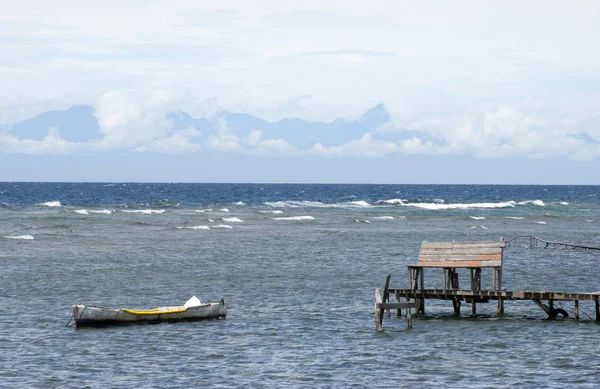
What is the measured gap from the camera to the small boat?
95.1 feet

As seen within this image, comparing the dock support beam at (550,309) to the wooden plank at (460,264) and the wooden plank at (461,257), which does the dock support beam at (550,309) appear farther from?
the wooden plank at (461,257)

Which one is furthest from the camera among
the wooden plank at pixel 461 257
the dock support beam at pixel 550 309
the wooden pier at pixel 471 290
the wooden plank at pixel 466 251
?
the wooden plank at pixel 466 251

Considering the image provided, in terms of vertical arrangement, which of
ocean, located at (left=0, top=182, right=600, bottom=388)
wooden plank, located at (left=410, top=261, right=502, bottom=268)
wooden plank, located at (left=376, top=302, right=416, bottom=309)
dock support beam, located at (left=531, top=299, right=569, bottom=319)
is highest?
wooden plank, located at (left=410, top=261, right=502, bottom=268)

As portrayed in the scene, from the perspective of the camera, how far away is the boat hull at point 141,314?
2898 centimetres

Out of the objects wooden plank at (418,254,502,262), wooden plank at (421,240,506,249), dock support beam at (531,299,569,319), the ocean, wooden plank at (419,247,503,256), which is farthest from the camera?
wooden plank at (421,240,506,249)

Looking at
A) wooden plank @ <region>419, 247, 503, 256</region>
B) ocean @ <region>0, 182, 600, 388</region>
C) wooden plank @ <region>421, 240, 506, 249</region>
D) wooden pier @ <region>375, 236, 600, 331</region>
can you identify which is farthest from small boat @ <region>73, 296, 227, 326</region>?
wooden plank @ <region>421, 240, 506, 249</region>

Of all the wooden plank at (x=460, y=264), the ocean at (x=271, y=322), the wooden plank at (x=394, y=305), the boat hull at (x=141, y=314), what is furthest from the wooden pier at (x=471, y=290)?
the boat hull at (x=141, y=314)

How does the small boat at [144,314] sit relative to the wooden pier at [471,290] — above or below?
below

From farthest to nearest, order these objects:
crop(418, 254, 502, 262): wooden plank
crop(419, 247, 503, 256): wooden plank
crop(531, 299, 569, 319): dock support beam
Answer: crop(419, 247, 503, 256): wooden plank → crop(418, 254, 502, 262): wooden plank → crop(531, 299, 569, 319): dock support beam

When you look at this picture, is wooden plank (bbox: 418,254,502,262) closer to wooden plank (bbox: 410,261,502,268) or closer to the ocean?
wooden plank (bbox: 410,261,502,268)

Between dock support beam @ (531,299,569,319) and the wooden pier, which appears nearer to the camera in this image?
the wooden pier

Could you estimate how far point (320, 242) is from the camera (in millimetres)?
64062

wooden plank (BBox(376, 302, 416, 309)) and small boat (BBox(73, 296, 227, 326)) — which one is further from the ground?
wooden plank (BBox(376, 302, 416, 309))

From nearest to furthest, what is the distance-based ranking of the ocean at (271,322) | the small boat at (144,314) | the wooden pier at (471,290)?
the ocean at (271,322) → the small boat at (144,314) → the wooden pier at (471,290)
